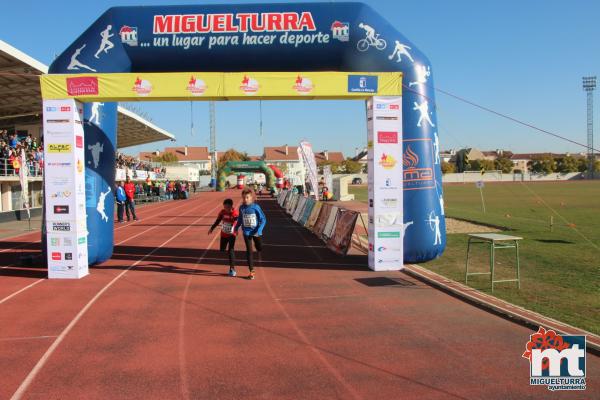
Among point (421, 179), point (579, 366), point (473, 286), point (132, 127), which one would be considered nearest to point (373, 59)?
point (421, 179)

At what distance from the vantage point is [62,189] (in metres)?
8.88

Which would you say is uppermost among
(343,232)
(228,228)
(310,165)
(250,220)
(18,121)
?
(18,121)

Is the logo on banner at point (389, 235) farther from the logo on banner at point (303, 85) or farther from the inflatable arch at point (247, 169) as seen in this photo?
the inflatable arch at point (247, 169)

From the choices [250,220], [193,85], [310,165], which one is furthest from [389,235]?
[310,165]

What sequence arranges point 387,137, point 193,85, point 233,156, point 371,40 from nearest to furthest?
point 193,85, point 387,137, point 371,40, point 233,156

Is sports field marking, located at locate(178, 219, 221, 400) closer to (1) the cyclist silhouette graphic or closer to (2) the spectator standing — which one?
(1) the cyclist silhouette graphic

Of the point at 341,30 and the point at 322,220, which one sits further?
the point at 322,220

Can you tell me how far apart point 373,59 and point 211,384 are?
7.63 meters

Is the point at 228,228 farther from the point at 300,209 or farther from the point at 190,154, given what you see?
the point at 190,154

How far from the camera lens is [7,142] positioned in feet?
90.7

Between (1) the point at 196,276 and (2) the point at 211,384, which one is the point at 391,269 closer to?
(1) the point at 196,276

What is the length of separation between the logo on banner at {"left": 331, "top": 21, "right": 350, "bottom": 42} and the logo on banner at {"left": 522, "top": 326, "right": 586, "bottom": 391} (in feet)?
22.9

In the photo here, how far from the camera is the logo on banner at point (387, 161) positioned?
30.9ft

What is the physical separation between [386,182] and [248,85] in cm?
337
